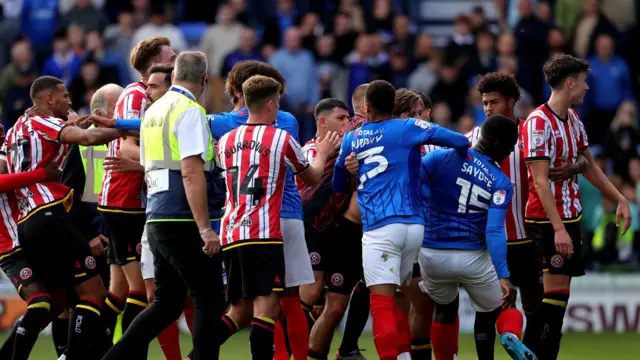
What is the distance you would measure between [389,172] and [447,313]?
1.32 m

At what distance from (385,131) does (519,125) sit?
5.90ft

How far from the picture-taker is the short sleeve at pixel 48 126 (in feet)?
29.3

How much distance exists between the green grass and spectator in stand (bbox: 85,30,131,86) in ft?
15.4

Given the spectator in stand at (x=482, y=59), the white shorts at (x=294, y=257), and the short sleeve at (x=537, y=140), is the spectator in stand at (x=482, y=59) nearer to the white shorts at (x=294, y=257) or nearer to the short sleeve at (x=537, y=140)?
the short sleeve at (x=537, y=140)

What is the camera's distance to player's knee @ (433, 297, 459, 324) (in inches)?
359

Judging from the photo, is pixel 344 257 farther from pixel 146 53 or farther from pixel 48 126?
pixel 48 126

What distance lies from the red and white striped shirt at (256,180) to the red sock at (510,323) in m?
1.75

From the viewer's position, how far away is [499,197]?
856cm

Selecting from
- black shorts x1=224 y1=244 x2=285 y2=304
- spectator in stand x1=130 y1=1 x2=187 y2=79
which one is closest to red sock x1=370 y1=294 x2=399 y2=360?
black shorts x1=224 y1=244 x2=285 y2=304

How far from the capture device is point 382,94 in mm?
8656

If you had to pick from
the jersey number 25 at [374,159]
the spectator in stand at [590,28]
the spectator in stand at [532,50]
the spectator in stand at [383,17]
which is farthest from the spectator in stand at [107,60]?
the jersey number 25 at [374,159]

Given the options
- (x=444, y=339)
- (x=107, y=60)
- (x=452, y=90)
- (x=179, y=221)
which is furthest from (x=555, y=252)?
(x=107, y=60)

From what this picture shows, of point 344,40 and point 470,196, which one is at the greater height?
point 344,40

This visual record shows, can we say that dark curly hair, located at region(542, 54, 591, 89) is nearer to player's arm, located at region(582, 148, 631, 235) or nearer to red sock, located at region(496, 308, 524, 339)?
player's arm, located at region(582, 148, 631, 235)
